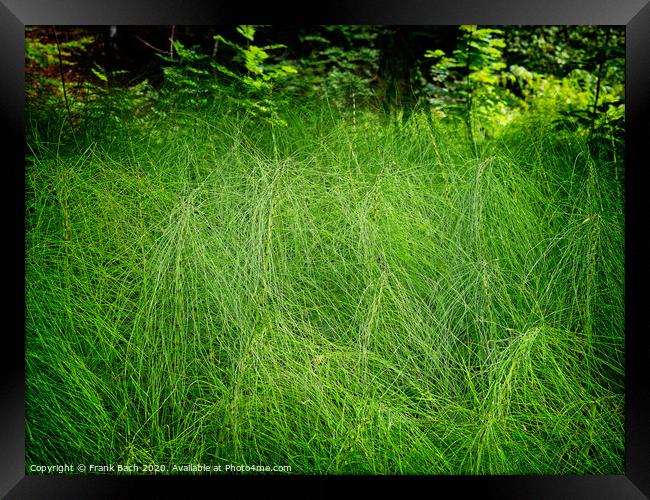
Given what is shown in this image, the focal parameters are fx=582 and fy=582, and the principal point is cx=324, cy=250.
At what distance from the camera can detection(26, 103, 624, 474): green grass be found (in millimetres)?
2299

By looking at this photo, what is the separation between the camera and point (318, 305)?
2426mm

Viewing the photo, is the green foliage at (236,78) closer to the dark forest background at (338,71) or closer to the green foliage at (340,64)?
the dark forest background at (338,71)

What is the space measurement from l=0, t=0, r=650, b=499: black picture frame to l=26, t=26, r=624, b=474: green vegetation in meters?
0.08

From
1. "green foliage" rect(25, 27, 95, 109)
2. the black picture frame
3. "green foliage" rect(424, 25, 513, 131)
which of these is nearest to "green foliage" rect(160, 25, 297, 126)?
"green foliage" rect(25, 27, 95, 109)

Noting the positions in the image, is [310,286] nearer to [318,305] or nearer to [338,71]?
[318,305]

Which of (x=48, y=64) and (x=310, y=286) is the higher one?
(x=48, y=64)

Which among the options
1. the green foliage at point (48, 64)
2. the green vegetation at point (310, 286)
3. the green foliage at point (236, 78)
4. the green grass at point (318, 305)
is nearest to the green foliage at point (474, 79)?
the green vegetation at point (310, 286)

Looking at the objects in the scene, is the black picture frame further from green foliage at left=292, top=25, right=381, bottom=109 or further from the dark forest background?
green foliage at left=292, top=25, right=381, bottom=109

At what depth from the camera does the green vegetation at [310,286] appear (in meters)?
2.30

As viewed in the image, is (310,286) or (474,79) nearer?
(310,286)
